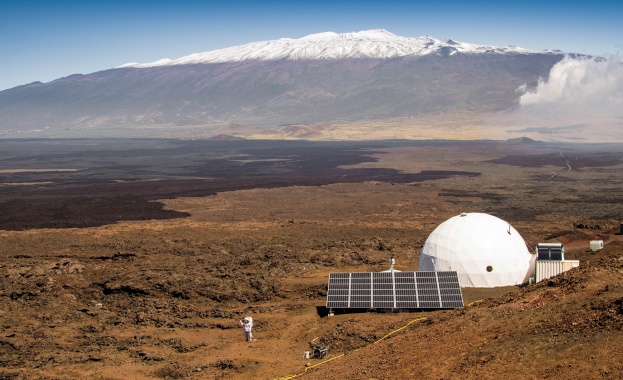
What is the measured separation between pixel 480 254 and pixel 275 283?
30.6 feet

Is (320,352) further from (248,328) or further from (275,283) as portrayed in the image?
(275,283)

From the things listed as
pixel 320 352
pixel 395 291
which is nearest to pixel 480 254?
pixel 395 291

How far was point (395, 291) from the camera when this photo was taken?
78.9 ft

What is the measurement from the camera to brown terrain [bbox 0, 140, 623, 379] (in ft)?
55.1

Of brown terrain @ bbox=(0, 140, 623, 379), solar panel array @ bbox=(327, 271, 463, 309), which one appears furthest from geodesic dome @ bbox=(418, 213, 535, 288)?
solar panel array @ bbox=(327, 271, 463, 309)

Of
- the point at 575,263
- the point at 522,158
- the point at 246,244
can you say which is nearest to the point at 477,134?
the point at 522,158

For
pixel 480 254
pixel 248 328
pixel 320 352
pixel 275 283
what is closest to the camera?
pixel 320 352

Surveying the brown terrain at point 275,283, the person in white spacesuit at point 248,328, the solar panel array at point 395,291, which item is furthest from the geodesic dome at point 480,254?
the person in white spacesuit at point 248,328

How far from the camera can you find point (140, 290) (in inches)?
1142

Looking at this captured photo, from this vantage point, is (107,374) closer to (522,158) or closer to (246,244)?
(246,244)

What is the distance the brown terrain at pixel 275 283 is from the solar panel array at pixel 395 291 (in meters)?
0.44

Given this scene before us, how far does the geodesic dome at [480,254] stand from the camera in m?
26.7

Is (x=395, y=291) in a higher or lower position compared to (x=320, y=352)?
higher

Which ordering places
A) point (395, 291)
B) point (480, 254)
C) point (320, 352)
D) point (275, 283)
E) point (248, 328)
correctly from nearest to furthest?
point (320, 352), point (248, 328), point (395, 291), point (480, 254), point (275, 283)
